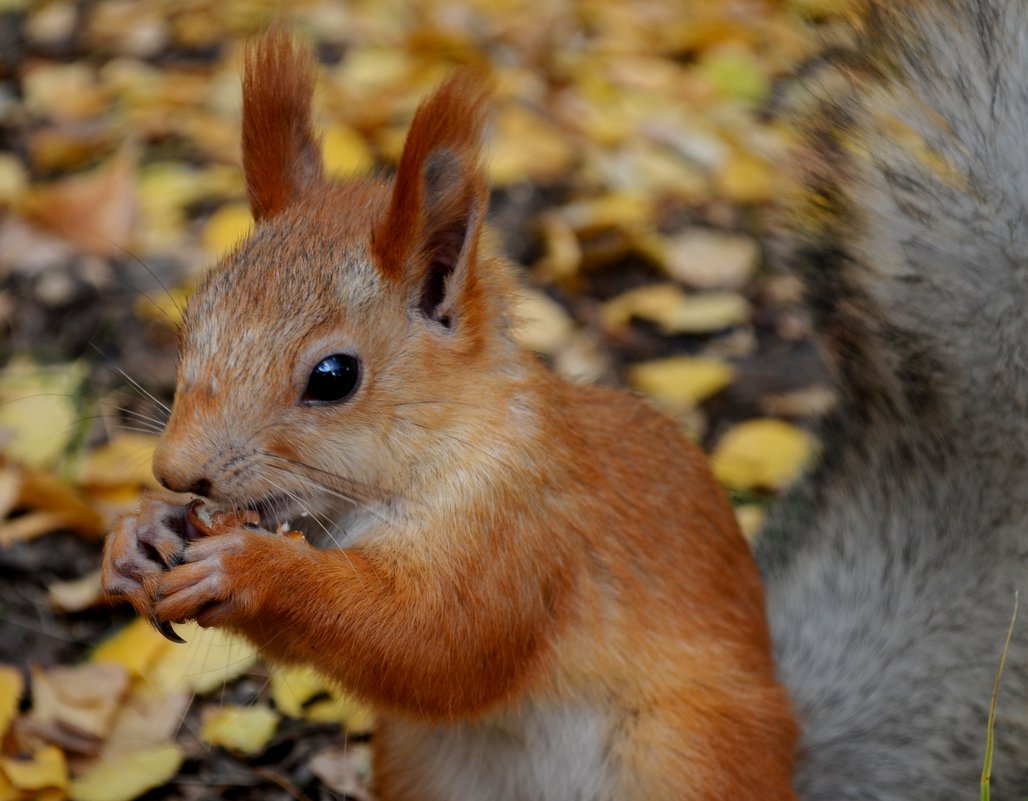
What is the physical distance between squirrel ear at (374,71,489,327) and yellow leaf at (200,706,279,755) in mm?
579

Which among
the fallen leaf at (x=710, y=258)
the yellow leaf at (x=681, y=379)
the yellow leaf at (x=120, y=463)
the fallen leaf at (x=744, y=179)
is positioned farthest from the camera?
the fallen leaf at (x=744, y=179)

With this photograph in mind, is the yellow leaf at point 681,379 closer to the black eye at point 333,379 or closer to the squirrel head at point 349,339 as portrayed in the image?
the squirrel head at point 349,339

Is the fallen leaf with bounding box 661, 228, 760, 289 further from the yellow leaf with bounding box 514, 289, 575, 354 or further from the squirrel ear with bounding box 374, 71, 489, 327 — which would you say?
the squirrel ear with bounding box 374, 71, 489, 327

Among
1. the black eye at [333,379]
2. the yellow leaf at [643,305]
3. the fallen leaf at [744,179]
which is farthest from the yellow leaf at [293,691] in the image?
the fallen leaf at [744,179]

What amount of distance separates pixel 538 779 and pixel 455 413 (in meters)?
0.33

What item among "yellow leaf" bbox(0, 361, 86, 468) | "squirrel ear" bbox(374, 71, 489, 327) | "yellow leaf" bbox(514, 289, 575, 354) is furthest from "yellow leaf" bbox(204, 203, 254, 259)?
"squirrel ear" bbox(374, 71, 489, 327)

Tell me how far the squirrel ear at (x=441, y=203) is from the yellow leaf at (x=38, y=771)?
62cm

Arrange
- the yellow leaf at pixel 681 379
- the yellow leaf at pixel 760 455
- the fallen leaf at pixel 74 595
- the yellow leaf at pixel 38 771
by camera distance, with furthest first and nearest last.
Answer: the yellow leaf at pixel 681 379, the yellow leaf at pixel 760 455, the fallen leaf at pixel 74 595, the yellow leaf at pixel 38 771

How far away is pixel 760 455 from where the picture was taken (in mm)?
1719

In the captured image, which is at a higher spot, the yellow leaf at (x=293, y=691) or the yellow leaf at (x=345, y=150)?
the yellow leaf at (x=345, y=150)

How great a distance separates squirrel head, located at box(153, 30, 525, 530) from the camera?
90 cm

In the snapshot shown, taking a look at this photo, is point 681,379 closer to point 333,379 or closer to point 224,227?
point 224,227

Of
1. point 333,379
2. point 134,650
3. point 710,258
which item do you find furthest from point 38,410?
point 710,258

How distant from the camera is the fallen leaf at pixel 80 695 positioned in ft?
4.33
